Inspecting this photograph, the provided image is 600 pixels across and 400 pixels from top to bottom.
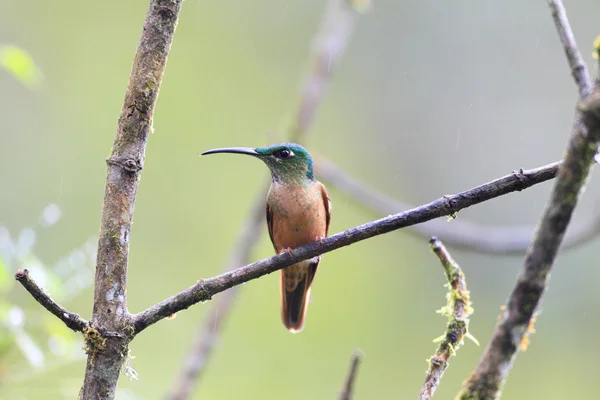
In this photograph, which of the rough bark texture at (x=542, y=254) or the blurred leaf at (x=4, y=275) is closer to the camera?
the rough bark texture at (x=542, y=254)

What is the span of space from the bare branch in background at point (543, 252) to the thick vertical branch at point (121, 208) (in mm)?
1055

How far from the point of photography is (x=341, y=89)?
12.9 metres

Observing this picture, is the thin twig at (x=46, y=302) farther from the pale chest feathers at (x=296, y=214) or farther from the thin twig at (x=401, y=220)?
the pale chest feathers at (x=296, y=214)

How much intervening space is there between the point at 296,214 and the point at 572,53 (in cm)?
249

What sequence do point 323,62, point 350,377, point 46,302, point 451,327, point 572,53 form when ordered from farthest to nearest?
point 323,62 → point 451,327 → point 46,302 → point 350,377 → point 572,53

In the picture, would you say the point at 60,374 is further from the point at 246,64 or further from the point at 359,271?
the point at 246,64

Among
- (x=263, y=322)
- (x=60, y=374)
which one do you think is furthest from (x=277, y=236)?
(x=263, y=322)

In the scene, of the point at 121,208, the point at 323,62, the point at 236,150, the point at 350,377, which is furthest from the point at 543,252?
the point at 323,62

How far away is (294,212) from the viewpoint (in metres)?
3.94

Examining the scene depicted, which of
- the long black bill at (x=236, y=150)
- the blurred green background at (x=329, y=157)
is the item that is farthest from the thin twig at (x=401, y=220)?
the blurred green background at (x=329, y=157)

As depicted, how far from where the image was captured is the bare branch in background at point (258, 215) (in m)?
4.56

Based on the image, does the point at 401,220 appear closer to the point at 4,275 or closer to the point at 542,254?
the point at 542,254

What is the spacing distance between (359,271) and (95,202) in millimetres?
4353

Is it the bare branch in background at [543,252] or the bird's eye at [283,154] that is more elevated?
the bird's eye at [283,154]
